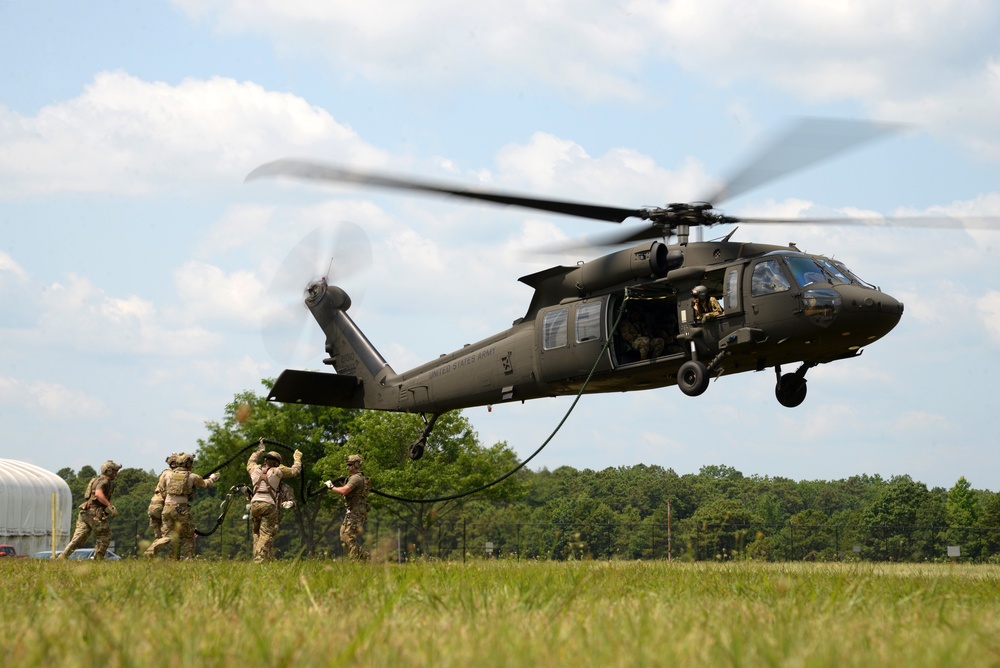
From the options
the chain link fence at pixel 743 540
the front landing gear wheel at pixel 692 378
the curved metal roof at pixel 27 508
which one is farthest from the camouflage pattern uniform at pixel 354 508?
the curved metal roof at pixel 27 508

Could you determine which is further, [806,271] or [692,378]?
[692,378]

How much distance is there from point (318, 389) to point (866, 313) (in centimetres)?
1149

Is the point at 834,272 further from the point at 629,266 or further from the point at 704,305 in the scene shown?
the point at 629,266

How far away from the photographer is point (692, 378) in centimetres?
1455

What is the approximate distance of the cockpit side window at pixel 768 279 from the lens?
14.1m

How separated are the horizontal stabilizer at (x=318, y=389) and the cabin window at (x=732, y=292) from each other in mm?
9249

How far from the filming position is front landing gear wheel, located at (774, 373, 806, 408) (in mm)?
15750

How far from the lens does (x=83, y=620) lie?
505cm

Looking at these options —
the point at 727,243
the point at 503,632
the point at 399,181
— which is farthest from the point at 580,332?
the point at 503,632

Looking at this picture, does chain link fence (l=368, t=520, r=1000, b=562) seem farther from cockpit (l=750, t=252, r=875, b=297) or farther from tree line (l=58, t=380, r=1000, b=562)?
cockpit (l=750, t=252, r=875, b=297)

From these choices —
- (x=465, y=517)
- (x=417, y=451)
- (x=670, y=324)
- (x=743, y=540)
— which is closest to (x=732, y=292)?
(x=670, y=324)

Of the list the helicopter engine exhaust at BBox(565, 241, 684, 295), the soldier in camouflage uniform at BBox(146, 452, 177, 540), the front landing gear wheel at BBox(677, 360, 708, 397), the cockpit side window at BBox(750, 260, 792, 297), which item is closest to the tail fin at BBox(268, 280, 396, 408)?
the soldier in camouflage uniform at BBox(146, 452, 177, 540)

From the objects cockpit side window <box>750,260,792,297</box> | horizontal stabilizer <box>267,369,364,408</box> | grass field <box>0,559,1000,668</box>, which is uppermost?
cockpit side window <box>750,260,792,297</box>

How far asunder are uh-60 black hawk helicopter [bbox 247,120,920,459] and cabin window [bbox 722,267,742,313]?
0.06 ft
